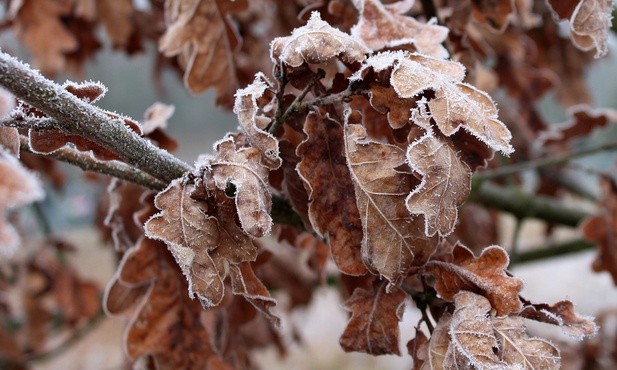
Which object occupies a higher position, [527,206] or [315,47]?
[315,47]

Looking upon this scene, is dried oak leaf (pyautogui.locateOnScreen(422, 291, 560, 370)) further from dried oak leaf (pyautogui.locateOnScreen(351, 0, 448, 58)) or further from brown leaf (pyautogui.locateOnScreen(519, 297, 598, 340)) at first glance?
dried oak leaf (pyautogui.locateOnScreen(351, 0, 448, 58))

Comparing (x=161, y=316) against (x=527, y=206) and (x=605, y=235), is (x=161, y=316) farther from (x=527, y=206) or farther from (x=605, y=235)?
(x=527, y=206)

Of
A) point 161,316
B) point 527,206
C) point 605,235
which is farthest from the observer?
point 527,206

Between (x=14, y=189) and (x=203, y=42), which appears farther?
(x=203, y=42)

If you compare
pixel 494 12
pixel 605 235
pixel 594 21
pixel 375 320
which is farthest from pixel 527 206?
pixel 375 320

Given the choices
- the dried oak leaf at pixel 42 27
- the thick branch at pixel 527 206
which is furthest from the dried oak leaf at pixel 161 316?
the thick branch at pixel 527 206

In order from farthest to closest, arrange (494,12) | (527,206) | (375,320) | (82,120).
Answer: (527,206)
(494,12)
(375,320)
(82,120)

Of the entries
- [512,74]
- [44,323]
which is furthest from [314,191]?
[44,323]

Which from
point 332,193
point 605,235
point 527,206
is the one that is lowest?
point 527,206
